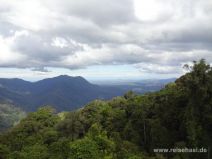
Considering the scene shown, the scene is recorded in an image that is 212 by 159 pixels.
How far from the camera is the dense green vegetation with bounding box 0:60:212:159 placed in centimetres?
6412

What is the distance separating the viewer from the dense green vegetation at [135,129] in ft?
210

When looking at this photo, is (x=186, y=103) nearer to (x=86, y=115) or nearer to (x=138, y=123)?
(x=138, y=123)

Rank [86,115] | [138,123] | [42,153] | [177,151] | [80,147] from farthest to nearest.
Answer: [86,115], [138,123], [42,153], [177,151], [80,147]

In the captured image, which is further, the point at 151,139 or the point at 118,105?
the point at 118,105

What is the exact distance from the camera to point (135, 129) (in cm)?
8219

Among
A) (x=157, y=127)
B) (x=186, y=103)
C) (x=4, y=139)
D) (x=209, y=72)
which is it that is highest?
(x=209, y=72)

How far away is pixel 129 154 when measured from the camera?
60750 mm

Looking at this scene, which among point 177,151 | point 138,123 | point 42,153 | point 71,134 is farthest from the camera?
point 71,134

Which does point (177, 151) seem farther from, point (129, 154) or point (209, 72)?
point (209, 72)

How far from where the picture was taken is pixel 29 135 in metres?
104

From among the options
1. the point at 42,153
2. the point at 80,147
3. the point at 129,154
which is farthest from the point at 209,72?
the point at 42,153

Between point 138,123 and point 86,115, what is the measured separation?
22344mm

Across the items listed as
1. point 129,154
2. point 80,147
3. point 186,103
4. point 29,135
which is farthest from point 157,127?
point 29,135

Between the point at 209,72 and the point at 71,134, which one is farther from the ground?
the point at 209,72
